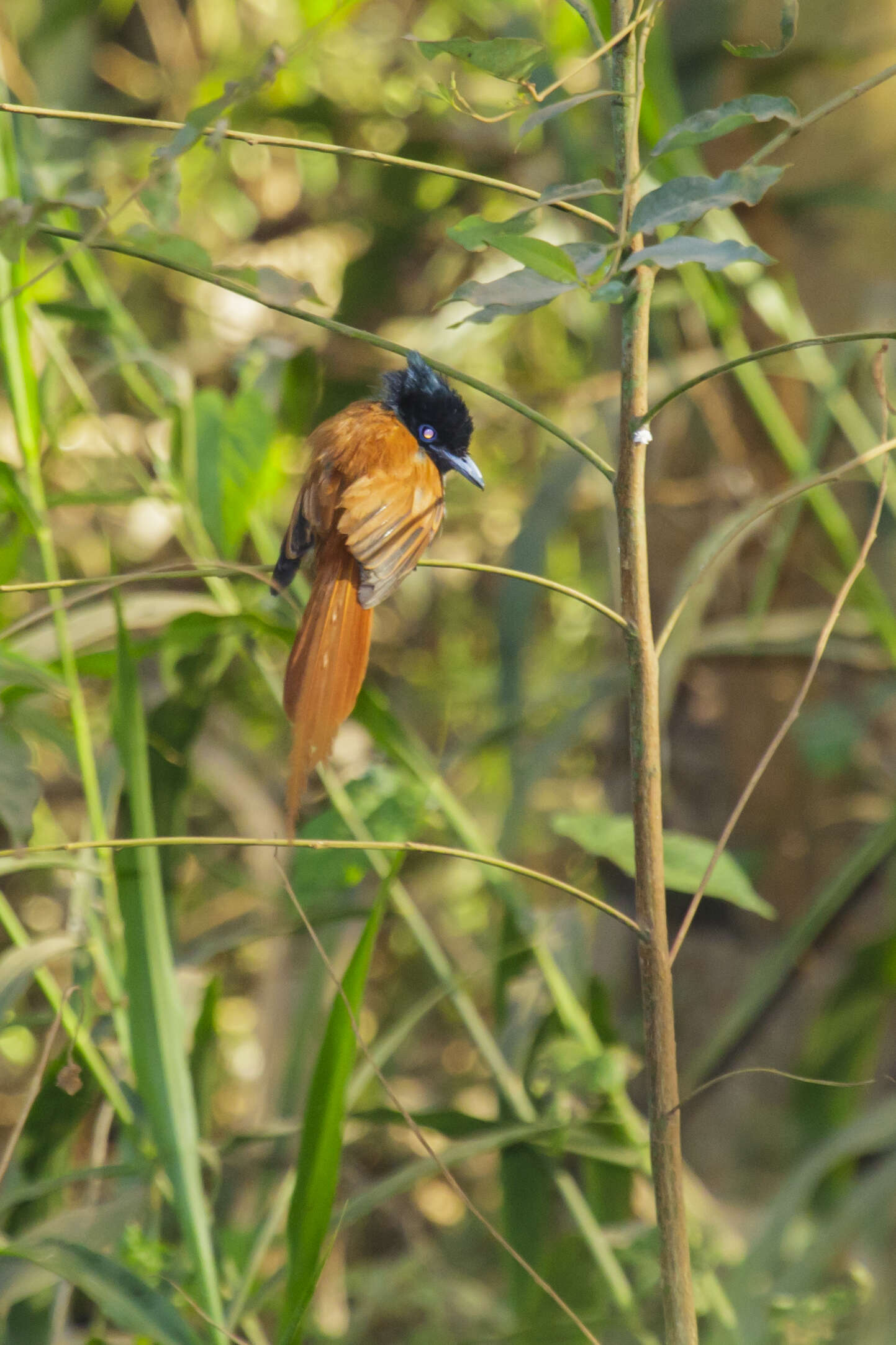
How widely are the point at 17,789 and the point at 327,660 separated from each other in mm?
273

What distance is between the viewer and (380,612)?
2.61 m

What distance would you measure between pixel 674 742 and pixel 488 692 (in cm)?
83

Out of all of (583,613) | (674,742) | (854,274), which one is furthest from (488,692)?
(854,274)

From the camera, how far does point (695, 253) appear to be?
0.43m

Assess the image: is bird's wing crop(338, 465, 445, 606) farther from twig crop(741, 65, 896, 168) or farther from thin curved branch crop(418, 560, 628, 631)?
twig crop(741, 65, 896, 168)

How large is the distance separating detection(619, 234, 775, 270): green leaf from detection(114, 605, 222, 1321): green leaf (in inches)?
19.1

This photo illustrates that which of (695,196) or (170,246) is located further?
(170,246)

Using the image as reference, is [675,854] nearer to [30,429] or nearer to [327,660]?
[327,660]

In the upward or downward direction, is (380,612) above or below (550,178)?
below

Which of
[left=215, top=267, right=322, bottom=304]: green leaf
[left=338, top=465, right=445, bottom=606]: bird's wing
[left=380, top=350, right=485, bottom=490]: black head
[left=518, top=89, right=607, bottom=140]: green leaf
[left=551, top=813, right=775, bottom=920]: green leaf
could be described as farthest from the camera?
[left=380, top=350, right=485, bottom=490]: black head

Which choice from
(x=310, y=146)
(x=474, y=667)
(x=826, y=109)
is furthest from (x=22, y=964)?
(x=474, y=667)

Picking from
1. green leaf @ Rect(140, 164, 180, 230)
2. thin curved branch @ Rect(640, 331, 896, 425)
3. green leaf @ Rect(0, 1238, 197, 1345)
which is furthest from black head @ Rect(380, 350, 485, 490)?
green leaf @ Rect(0, 1238, 197, 1345)

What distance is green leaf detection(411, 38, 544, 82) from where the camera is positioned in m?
0.48

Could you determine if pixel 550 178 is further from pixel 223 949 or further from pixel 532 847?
pixel 223 949
